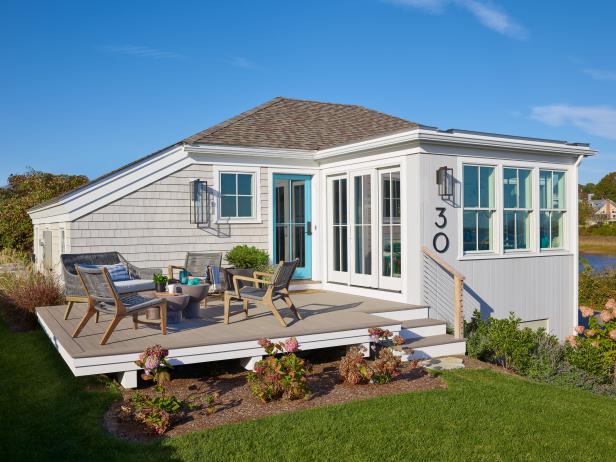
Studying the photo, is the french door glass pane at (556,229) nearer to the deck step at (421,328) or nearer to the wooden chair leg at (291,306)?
the deck step at (421,328)

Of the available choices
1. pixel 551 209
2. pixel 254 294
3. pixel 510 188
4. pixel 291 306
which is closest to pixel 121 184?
pixel 254 294

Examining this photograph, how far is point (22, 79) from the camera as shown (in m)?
18.9

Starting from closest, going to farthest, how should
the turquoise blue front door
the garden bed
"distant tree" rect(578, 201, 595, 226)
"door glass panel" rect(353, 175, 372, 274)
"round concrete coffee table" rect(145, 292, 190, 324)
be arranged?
the garden bed, "round concrete coffee table" rect(145, 292, 190, 324), "door glass panel" rect(353, 175, 372, 274), the turquoise blue front door, "distant tree" rect(578, 201, 595, 226)

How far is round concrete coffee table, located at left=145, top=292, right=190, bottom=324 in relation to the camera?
7.02 metres

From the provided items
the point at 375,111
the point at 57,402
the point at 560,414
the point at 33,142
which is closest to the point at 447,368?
the point at 560,414

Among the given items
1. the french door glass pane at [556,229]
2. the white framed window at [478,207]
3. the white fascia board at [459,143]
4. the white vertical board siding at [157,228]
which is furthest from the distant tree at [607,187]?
the white vertical board siding at [157,228]

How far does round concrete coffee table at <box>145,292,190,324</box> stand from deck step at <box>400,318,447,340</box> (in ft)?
9.91

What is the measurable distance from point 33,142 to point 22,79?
23.2ft

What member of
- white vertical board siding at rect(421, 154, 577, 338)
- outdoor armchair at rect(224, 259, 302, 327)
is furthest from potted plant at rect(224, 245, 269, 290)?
white vertical board siding at rect(421, 154, 577, 338)

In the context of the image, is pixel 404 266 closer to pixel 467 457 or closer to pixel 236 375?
pixel 236 375

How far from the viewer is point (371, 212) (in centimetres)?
995

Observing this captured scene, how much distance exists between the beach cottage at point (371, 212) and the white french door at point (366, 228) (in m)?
0.02

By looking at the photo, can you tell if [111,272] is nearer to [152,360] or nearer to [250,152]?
[250,152]

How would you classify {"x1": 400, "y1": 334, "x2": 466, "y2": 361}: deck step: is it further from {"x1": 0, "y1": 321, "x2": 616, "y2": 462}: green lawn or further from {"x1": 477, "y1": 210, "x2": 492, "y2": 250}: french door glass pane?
{"x1": 477, "y1": 210, "x2": 492, "y2": 250}: french door glass pane
